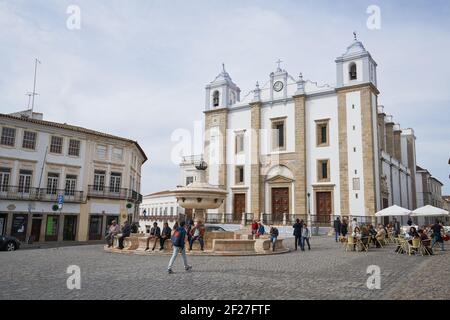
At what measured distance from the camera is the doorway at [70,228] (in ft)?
96.7

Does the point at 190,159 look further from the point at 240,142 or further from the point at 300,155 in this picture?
the point at 300,155

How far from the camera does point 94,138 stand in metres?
31.9

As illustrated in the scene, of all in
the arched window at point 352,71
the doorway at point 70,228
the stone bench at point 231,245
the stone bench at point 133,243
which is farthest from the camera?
the arched window at point 352,71

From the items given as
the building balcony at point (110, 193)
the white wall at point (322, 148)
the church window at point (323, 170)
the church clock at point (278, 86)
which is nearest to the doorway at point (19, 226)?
the building balcony at point (110, 193)

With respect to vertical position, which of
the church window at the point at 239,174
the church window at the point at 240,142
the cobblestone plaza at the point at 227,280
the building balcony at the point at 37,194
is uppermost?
the church window at the point at 240,142

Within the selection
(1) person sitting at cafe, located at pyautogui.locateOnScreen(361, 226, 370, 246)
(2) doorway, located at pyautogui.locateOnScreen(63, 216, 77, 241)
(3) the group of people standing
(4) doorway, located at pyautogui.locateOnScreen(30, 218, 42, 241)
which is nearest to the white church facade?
(2) doorway, located at pyautogui.locateOnScreen(63, 216, 77, 241)

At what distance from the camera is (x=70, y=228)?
29.7 m

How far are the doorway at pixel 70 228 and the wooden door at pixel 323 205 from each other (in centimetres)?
1984

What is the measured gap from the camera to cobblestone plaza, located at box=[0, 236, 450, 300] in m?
7.03

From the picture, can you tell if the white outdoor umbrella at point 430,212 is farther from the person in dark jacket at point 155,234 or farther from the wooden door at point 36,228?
the wooden door at point 36,228

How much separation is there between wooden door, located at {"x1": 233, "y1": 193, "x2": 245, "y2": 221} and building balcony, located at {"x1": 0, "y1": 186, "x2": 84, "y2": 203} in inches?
557

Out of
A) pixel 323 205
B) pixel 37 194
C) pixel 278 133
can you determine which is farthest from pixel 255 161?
pixel 37 194

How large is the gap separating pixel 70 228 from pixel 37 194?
149 inches
